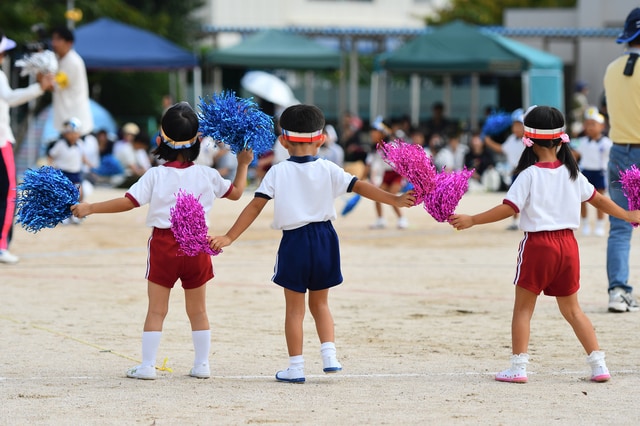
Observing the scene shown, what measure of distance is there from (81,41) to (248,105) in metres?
19.7

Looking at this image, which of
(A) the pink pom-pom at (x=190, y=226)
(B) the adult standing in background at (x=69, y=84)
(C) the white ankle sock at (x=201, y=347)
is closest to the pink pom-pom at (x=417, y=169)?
(A) the pink pom-pom at (x=190, y=226)

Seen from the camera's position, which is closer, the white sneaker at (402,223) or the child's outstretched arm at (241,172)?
the child's outstretched arm at (241,172)

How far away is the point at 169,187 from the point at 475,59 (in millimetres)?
18838

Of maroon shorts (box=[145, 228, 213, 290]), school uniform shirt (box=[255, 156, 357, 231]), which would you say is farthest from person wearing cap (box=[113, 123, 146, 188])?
school uniform shirt (box=[255, 156, 357, 231])

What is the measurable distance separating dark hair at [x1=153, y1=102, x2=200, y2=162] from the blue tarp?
1862cm

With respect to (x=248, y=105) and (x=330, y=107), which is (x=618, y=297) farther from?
(x=330, y=107)

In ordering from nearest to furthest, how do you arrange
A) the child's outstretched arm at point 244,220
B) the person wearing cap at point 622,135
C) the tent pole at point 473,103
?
1. the child's outstretched arm at point 244,220
2. the person wearing cap at point 622,135
3. the tent pole at point 473,103

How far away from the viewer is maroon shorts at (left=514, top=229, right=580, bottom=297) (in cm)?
651

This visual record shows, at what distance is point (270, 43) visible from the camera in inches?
1046

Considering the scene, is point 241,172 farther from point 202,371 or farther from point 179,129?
point 202,371

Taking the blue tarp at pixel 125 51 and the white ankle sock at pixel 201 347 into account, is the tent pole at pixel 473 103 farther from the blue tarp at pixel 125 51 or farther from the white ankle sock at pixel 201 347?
the white ankle sock at pixel 201 347

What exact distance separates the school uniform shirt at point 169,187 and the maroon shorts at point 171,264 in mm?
90

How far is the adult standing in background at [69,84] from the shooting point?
44.8 feet

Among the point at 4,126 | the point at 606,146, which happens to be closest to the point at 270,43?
the point at 606,146
